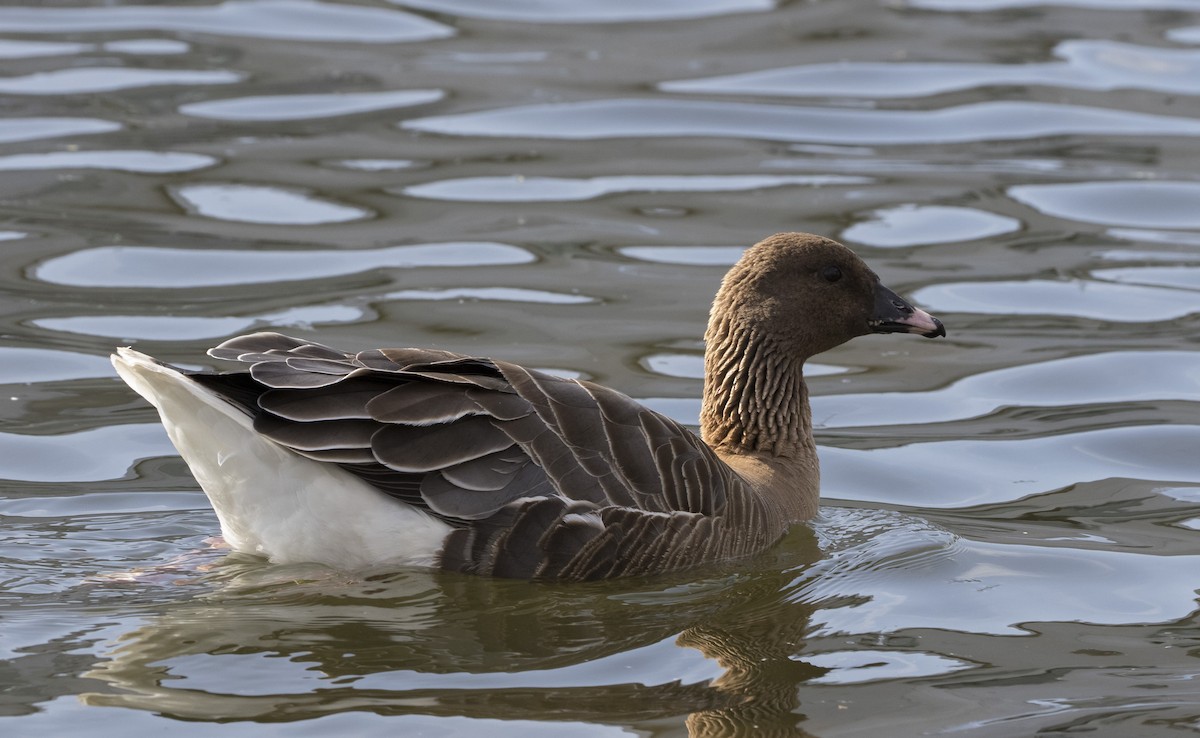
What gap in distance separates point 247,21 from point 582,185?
538 cm

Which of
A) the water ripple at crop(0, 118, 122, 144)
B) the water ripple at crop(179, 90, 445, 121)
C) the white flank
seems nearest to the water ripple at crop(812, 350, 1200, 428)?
the white flank

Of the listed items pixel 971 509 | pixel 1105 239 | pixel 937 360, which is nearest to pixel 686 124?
pixel 1105 239

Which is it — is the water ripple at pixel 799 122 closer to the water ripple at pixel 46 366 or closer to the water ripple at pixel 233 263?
the water ripple at pixel 233 263

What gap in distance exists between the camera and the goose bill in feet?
27.9

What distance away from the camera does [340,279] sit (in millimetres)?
11750

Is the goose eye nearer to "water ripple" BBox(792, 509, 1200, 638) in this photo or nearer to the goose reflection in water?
"water ripple" BBox(792, 509, 1200, 638)

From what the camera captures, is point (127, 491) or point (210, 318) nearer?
point (127, 491)

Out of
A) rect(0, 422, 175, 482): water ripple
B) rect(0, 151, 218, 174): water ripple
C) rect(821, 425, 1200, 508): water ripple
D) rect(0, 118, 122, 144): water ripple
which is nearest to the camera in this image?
rect(0, 422, 175, 482): water ripple

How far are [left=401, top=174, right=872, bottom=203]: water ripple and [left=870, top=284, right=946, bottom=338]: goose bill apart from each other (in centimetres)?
536

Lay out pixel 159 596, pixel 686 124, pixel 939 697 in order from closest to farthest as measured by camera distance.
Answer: pixel 939 697, pixel 159 596, pixel 686 124

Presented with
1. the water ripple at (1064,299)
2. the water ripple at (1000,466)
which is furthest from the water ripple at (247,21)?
the water ripple at (1000,466)

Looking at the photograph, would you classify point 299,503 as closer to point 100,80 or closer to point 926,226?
point 926,226

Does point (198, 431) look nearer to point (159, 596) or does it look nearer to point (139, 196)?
point (159, 596)

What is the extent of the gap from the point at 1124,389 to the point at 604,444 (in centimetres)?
431
